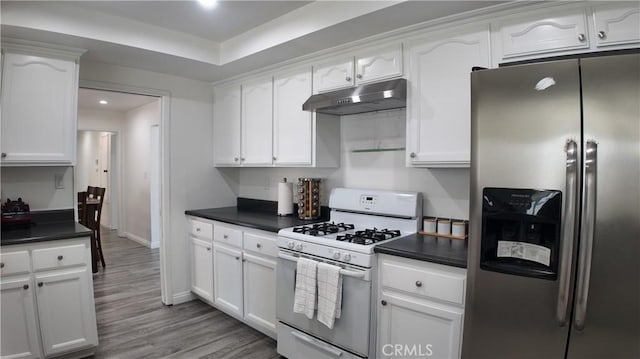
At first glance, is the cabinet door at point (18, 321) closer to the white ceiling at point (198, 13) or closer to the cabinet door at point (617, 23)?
the white ceiling at point (198, 13)

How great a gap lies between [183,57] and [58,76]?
0.90 meters

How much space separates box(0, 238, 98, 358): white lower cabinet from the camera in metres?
2.27

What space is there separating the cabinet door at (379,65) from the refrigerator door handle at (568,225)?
124cm

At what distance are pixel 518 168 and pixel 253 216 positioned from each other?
2342mm

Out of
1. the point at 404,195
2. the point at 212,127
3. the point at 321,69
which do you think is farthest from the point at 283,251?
the point at 212,127

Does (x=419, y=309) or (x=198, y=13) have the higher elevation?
(x=198, y=13)

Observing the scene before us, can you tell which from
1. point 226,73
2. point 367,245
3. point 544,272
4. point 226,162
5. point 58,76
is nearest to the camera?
point 544,272

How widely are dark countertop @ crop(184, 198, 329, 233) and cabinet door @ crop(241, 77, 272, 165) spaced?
50 cm

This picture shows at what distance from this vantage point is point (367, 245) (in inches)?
80.8

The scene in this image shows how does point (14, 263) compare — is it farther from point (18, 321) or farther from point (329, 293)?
point (329, 293)

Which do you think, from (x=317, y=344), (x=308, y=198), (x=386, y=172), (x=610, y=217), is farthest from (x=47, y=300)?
(x=610, y=217)

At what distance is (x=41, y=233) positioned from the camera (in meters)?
2.45

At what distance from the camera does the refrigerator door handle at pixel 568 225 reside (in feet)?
4.28

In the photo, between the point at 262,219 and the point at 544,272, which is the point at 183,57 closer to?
the point at 262,219
